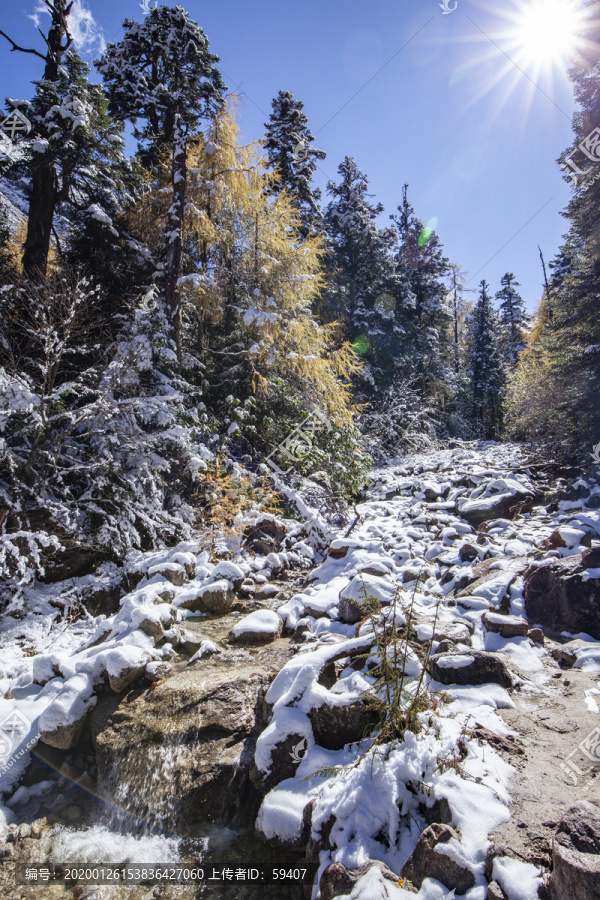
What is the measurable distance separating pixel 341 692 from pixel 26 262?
9186 mm

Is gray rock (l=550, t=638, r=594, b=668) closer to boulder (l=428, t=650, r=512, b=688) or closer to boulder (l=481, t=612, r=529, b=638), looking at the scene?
boulder (l=481, t=612, r=529, b=638)

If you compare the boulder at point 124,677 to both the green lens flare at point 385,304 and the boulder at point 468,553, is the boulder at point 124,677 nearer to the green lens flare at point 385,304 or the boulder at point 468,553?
the boulder at point 468,553

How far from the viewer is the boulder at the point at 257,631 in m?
4.82

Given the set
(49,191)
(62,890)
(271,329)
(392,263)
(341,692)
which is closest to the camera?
(62,890)

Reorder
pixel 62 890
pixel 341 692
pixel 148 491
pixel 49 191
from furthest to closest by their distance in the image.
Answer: pixel 49 191 → pixel 148 491 → pixel 341 692 → pixel 62 890

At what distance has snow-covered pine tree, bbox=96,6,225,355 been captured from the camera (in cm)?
1066

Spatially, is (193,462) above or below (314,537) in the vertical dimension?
above

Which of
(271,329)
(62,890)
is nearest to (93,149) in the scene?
(271,329)

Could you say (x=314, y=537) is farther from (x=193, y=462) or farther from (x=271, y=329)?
(x=271, y=329)

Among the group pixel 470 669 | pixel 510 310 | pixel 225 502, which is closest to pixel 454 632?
pixel 470 669

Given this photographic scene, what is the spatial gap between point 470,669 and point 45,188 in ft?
36.2

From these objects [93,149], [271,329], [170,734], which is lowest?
[170,734]

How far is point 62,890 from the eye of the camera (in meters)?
2.78

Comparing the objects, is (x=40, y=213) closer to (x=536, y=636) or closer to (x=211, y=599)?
(x=211, y=599)
